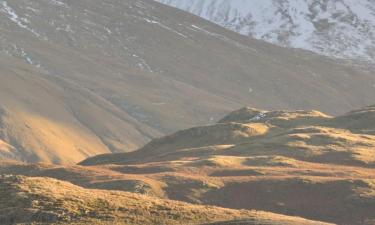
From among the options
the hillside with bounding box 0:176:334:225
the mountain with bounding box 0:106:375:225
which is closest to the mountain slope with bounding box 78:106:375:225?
the mountain with bounding box 0:106:375:225

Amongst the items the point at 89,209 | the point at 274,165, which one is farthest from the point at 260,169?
the point at 89,209

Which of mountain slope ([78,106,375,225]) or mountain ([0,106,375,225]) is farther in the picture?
mountain slope ([78,106,375,225])

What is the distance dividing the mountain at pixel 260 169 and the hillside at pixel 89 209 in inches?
29.8

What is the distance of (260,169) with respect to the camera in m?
90.8

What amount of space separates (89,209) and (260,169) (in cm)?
4809

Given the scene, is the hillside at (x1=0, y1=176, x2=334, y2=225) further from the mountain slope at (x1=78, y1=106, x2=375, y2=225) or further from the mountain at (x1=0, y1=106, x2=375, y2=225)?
the mountain slope at (x1=78, y1=106, x2=375, y2=225)

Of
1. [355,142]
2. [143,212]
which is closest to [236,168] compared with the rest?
[355,142]

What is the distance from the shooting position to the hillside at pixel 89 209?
4303 centimetres

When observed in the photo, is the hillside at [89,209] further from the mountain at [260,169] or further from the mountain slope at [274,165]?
the mountain slope at [274,165]

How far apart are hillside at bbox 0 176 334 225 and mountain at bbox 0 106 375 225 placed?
76 cm

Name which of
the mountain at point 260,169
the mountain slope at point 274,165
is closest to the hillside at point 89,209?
the mountain at point 260,169

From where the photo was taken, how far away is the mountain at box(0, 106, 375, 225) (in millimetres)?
77188

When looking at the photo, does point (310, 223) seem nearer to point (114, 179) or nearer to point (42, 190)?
point (42, 190)

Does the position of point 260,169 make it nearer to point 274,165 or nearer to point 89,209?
point 274,165
